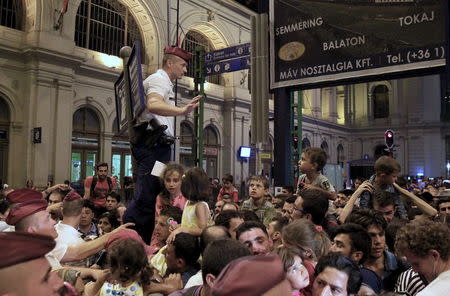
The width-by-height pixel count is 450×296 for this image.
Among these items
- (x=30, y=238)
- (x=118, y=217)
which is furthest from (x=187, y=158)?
(x=30, y=238)

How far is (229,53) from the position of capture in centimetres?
1368

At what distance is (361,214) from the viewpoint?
3590mm

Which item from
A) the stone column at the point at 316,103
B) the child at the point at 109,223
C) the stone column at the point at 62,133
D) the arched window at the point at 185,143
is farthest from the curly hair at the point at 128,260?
the stone column at the point at 316,103

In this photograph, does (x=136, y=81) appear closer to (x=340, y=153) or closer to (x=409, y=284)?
(x=409, y=284)

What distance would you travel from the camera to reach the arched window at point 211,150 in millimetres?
25609

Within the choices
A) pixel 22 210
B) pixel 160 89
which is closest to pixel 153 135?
pixel 160 89

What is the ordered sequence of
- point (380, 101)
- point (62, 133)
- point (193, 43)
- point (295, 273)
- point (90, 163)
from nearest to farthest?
1. point (295, 273)
2. point (62, 133)
3. point (90, 163)
4. point (193, 43)
5. point (380, 101)

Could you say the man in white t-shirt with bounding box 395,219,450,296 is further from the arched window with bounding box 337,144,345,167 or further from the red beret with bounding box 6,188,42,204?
the arched window with bounding box 337,144,345,167

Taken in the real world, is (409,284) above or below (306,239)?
below

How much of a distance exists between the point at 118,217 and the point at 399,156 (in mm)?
38660

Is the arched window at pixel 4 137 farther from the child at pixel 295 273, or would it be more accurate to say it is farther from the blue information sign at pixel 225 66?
the child at pixel 295 273

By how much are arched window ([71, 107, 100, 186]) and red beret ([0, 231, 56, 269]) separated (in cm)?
1802

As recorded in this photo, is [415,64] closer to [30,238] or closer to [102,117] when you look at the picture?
[30,238]

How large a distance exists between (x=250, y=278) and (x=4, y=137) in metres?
17.7
